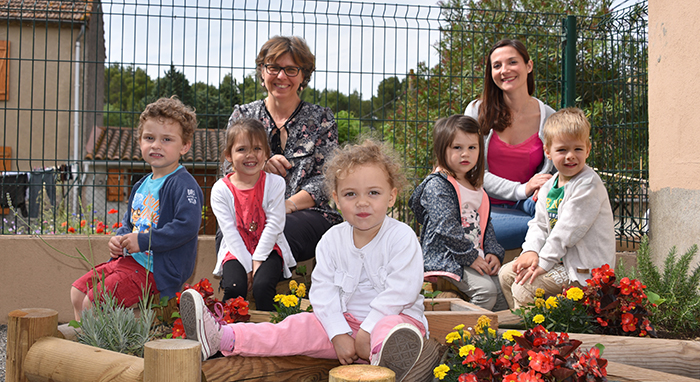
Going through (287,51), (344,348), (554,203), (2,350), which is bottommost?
(2,350)

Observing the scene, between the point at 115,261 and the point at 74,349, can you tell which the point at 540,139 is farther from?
the point at 74,349


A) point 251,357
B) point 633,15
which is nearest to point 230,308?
point 251,357

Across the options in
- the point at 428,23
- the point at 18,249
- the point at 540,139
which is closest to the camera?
the point at 540,139

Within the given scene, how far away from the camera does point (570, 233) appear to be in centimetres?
304

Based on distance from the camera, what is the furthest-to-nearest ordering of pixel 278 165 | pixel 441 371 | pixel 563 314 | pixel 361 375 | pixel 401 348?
pixel 278 165
pixel 563 314
pixel 441 371
pixel 401 348
pixel 361 375

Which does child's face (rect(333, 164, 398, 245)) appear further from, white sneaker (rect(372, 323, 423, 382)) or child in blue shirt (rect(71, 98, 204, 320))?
child in blue shirt (rect(71, 98, 204, 320))

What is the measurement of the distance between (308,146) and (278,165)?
10.4 inches

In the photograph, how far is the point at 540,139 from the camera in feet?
12.6

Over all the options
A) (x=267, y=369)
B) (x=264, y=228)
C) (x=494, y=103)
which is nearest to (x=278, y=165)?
(x=264, y=228)

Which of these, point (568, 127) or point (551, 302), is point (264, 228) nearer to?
point (551, 302)

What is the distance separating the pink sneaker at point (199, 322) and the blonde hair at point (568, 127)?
220 centimetres

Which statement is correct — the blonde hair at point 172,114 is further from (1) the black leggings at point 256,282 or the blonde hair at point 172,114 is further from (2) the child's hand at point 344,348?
(2) the child's hand at point 344,348

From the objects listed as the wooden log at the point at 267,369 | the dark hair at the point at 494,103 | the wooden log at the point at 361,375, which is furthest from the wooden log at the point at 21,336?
the dark hair at the point at 494,103

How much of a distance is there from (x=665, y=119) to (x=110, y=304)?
407cm
